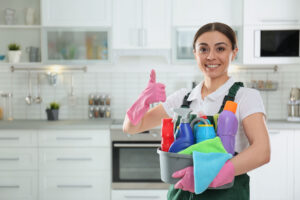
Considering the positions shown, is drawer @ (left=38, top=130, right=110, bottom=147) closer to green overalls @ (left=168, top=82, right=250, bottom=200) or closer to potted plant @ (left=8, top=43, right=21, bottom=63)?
potted plant @ (left=8, top=43, right=21, bottom=63)

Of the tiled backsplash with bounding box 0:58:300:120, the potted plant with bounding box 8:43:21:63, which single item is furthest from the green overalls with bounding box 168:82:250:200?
the potted plant with bounding box 8:43:21:63

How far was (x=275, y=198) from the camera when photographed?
3.37m

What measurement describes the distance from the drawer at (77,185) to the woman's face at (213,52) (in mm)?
2237

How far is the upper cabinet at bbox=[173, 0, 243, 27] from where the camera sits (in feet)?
11.6

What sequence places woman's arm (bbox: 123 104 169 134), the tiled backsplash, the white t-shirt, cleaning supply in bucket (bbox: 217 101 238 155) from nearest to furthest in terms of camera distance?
cleaning supply in bucket (bbox: 217 101 238 155) < the white t-shirt < woman's arm (bbox: 123 104 169 134) < the tiled backsplash

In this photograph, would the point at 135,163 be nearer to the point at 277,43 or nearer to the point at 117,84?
the point at 117,84

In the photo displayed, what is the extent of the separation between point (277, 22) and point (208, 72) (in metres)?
2.40

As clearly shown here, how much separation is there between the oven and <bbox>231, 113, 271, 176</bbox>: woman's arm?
214 centimetres

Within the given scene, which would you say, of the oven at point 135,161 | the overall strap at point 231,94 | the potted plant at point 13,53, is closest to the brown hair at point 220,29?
the overall strap at point 231,94

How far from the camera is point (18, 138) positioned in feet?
11.1

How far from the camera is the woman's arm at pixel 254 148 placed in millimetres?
1102

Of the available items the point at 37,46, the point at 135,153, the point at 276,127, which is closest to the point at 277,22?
the point at 276,127

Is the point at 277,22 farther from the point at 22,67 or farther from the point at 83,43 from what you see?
the point at 22,67

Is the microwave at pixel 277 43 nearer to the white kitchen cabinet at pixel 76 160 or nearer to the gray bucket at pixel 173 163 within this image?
the white kitchen cabinet at pixel 76 160
